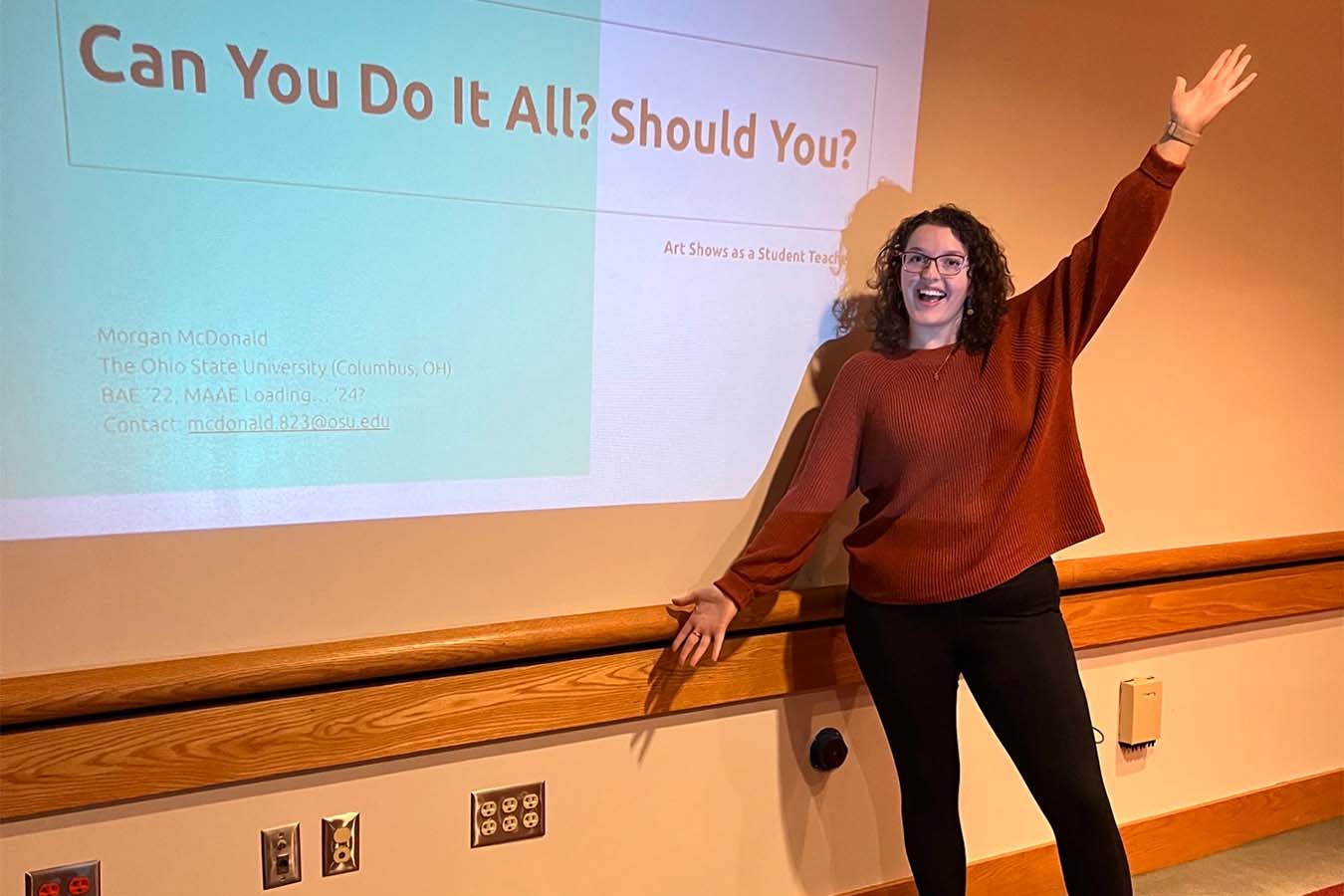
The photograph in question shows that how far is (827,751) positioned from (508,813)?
63cm

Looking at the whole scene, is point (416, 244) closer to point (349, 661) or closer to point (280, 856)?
point (349, 661)

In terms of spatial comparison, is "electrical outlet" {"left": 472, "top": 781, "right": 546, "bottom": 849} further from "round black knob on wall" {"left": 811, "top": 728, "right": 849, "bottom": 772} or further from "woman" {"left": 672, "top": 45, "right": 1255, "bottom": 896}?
"round black knob on wall" {"left": 811, "top": 728, "right": 849, "bottom": 772}

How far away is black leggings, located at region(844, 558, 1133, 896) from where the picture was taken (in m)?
1.57

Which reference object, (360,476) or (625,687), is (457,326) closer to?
(360,476)

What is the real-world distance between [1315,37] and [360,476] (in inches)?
92.0

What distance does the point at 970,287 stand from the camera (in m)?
1.64

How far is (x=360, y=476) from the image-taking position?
149 centimetres

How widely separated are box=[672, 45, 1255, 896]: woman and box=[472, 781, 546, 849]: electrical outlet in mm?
349

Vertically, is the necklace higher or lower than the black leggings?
higher

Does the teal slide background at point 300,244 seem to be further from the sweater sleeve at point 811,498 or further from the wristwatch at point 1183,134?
the wristwatch at point 1183,134

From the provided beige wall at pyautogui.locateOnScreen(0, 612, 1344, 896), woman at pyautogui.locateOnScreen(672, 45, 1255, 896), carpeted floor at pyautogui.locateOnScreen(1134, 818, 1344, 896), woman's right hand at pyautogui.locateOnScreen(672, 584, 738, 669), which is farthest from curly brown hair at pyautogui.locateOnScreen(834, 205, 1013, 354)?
carpeted floor at pyautogui.locateOnScreen(1134, 818, 1344, 896)

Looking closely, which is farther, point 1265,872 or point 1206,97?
point 1265,872

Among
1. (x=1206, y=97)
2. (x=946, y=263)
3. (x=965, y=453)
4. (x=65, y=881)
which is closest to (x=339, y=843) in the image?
(x=65, y=881)

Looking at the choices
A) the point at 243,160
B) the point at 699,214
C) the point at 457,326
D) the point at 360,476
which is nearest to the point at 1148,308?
the point at 699,214
